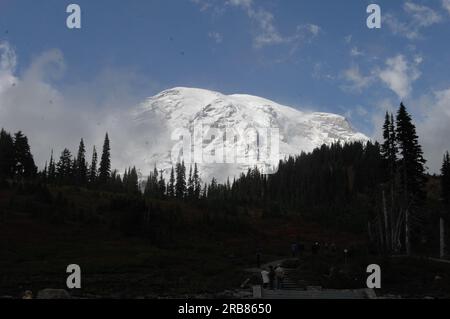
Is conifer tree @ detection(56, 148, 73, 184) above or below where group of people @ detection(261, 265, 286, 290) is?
above

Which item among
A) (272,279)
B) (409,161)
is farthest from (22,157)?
(272,279)

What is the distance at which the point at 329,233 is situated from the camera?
73.9 metres

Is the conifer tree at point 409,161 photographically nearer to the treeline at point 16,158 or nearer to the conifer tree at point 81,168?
the treeline at point 16,158

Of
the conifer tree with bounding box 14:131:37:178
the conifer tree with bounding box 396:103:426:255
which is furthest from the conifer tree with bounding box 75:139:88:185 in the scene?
the conifer tree with bounding box 396:103:426:255

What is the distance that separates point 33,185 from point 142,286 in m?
52.3

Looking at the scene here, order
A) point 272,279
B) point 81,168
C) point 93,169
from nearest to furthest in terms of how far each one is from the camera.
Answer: point 272,279, point 81,168, point 93,169

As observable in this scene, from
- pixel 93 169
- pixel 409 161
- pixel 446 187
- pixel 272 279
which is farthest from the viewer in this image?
pixel 93 169

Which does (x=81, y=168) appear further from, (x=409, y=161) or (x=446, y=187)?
(x=409, y=161)

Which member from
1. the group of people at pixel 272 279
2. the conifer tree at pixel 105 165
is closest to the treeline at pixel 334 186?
the conifer tree at pixel 105 165

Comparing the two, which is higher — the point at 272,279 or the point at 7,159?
the point at 7,159

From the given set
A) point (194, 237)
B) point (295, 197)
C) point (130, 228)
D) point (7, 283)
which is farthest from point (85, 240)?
point (295, 197)

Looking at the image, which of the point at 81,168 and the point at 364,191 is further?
the point at 364,191

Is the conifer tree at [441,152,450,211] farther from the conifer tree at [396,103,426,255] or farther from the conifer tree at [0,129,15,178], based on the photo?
the conifer tree at [0,129,15,178]

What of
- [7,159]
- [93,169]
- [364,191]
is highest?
[93,169]
